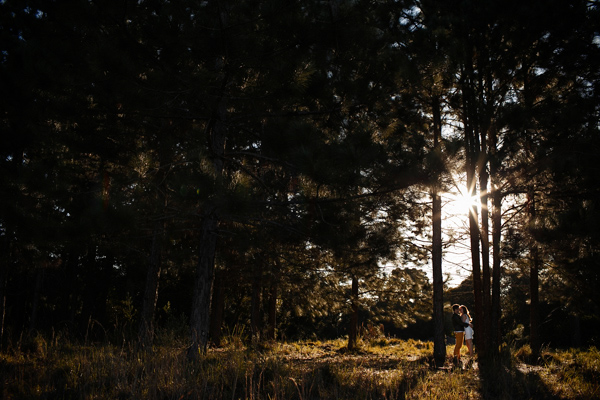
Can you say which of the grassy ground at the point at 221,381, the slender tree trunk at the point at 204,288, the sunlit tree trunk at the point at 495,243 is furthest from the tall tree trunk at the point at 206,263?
the sunlit tree trunk at the point at 495,243

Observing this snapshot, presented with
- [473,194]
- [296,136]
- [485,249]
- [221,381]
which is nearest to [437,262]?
[485,249]

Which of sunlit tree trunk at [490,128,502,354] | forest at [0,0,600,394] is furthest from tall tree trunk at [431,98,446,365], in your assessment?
sunlit tree trunk at [490,128,502,354]

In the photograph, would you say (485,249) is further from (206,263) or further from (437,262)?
(206,263)

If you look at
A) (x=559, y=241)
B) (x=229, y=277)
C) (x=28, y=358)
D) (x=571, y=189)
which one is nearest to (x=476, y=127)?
(x=571, y=189)

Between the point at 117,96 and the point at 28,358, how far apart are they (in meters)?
4.46

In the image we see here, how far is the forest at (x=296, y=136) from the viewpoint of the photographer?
5.13 m

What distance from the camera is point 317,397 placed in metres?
4.67

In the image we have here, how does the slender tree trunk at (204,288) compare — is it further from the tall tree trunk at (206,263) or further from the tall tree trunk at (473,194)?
the tall tree trunk at (473,194)

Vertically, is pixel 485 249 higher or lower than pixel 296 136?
lower

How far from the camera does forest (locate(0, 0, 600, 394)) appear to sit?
5129 mm

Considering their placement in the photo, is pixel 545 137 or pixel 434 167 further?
pixel 545 137

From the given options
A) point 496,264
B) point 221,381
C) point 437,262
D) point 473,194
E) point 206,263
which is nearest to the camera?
point 221,381

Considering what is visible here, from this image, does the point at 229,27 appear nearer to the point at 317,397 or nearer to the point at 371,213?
the point at 317,397

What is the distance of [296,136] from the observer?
5125mm
